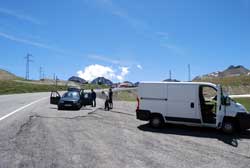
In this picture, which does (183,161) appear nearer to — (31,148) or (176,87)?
(31,148)

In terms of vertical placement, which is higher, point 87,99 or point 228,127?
point 87,99

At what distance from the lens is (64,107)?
77.1ft

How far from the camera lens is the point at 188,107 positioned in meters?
13.8

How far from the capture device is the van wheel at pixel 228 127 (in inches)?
521

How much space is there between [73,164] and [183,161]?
9.24 feet

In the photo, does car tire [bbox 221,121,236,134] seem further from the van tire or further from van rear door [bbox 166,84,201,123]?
the van tire

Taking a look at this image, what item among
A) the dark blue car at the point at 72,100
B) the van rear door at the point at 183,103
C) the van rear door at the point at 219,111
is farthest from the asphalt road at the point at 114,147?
the dark blue car at the point at 72,100

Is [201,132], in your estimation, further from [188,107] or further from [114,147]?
[114,147]

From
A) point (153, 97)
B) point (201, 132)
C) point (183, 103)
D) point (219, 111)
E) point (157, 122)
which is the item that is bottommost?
point (201, 132)

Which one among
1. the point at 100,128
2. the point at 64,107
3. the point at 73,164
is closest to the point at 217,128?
the point at 100,128

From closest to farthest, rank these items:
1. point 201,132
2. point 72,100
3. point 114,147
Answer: point 114,147, point 201,132, point 72,100

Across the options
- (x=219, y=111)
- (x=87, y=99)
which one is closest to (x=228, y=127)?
(x=219, y=111)

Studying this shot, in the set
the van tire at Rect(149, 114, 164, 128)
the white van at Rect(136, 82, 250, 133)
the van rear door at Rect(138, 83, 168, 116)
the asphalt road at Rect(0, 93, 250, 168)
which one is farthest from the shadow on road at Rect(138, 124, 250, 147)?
the van rear door at Rect(138, 83, 168, 116)

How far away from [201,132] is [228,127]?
1154mm
